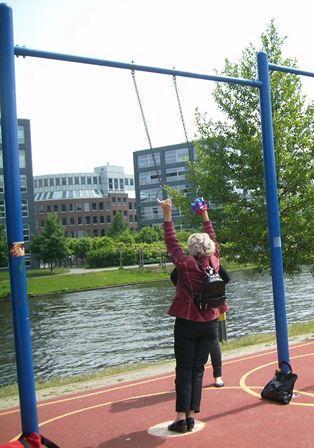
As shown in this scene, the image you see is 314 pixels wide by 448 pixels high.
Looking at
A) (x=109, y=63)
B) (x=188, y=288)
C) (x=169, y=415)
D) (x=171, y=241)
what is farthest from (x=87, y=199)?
(x=188, y=288)

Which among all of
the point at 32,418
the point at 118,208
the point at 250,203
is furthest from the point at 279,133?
the point at 118,208

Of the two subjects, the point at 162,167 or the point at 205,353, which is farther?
the point at 162,167

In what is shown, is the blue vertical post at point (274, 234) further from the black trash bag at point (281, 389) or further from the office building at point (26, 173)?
the office building at point (26, 173)

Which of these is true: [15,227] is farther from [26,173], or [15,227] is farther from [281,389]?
[26,173]

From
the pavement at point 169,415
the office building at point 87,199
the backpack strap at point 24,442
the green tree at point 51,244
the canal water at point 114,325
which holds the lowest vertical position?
the canal water at point 114,325

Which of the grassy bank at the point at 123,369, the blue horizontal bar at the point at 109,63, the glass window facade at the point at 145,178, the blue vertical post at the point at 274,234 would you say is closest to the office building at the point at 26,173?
the glass window facade at the point at 145,178

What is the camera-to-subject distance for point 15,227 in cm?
490

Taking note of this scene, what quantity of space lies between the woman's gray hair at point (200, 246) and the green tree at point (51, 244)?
69954 mm

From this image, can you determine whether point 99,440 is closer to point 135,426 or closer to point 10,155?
point 135,426

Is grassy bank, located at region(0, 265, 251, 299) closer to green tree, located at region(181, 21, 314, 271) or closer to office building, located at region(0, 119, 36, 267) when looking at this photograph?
office building, located at region(0, 119, 36, 267)

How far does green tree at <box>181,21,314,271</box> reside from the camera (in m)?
16.1

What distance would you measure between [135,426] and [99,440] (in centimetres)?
53

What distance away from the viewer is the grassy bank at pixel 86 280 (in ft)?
173

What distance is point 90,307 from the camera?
37188 mm
